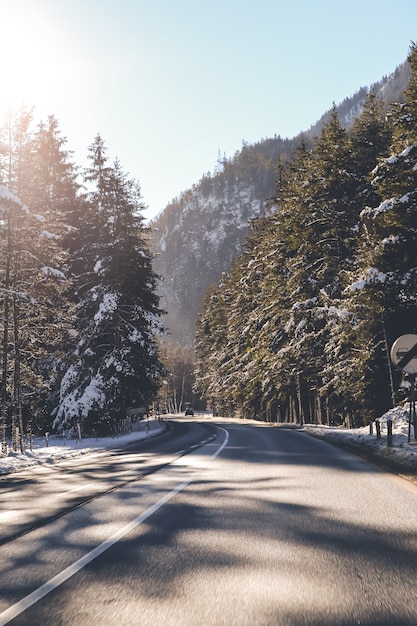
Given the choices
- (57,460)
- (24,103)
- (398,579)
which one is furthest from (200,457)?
(24,103)

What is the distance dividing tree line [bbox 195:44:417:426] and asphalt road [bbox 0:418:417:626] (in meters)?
15.0

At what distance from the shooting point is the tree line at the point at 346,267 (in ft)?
70.2

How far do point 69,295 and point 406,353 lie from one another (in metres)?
24.6

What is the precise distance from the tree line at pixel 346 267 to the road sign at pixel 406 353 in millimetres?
8512

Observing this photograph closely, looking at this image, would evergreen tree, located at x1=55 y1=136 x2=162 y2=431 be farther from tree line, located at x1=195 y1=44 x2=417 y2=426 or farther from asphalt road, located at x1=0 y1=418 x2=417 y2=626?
asphalt road, located at x1=0 y1=418 x2=417 y2=626

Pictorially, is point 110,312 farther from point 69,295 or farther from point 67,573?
point 67,573

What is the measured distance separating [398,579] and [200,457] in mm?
10828

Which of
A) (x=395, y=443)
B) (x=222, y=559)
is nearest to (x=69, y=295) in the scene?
(x=395, y=443)

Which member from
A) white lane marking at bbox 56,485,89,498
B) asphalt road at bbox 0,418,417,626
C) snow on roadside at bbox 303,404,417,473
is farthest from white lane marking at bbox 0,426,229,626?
snow on roadside at bbox 303,404,417,473

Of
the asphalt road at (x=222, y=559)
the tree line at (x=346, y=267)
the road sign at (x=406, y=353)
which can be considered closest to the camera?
the asphalt road at (x=222, y=559)

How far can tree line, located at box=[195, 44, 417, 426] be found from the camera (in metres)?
21.4

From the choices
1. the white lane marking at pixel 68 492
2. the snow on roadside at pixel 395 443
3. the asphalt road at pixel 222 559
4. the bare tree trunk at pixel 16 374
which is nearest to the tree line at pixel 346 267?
the snow on roadside at pixel 395 443

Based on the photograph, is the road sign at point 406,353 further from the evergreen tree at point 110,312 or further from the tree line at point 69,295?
the evergreen tree at point 110,312

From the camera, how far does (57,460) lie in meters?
16.9
